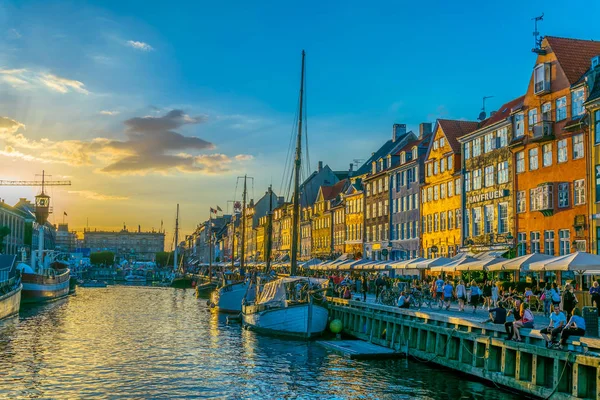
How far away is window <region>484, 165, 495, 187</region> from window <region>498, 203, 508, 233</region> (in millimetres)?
2541

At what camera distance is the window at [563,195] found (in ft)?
153

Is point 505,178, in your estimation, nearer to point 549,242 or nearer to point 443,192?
point 549,242

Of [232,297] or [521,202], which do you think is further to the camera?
[232,297]

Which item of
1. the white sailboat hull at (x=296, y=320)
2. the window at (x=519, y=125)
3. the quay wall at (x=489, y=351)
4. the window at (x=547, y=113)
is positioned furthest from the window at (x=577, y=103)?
the white sailboat hull at (x=296, y=320)

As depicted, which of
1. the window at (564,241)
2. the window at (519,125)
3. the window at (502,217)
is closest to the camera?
the window at (564,241)

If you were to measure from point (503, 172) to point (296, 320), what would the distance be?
23.2 meters

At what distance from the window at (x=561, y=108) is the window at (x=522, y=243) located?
904 centimetres

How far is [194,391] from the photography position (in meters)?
26.8

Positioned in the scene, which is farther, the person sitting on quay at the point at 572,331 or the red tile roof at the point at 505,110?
the red tile roof at the point at 505,110

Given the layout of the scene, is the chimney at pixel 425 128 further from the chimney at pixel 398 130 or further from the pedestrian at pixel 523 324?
the pedestrian at pixel 523 324

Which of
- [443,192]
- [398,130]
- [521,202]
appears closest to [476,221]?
[521,202]

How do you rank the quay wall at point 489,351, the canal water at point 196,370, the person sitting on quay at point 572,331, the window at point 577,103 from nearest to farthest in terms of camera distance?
the quay wall at point 489,351, the person sitting on quay at point 572,331, the canal water at point 196,370, the window at point 577,103

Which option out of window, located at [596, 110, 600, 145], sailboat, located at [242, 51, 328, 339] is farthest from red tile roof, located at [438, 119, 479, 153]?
window, located at [596, 110, 600, 145]

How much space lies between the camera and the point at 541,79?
1966 inches
